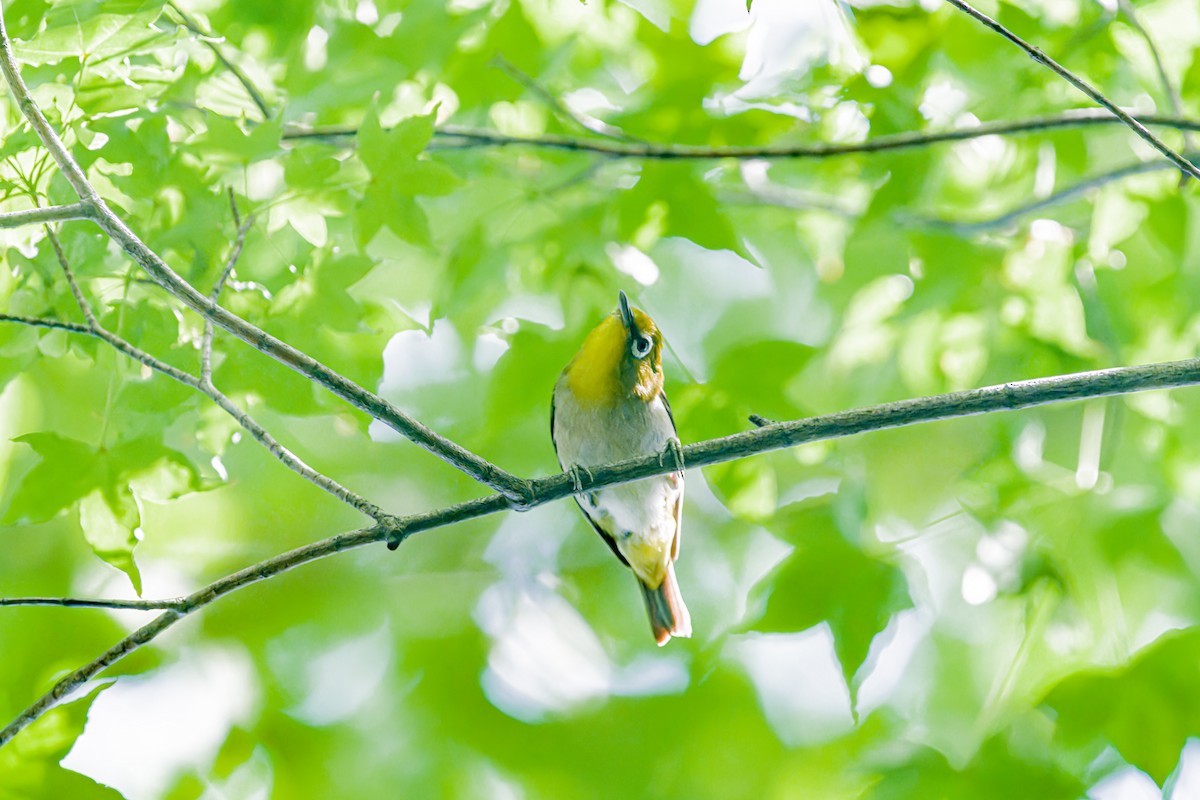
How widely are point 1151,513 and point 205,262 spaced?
2.95 m

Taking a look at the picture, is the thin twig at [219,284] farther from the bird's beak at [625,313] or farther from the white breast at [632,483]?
the white breast at [632,483]

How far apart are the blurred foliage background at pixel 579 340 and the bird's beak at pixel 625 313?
0.48 ft

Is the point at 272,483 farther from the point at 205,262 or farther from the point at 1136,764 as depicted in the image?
the point at 1136,764

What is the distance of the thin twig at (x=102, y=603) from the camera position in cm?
185

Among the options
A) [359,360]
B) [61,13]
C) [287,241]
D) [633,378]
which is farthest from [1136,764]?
[61,13]

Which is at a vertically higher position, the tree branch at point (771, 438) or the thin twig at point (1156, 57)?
the thin twig at point (1156, 57)

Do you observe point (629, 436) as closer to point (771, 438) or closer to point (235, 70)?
point (771, 438)

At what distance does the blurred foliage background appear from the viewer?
240 centimetres

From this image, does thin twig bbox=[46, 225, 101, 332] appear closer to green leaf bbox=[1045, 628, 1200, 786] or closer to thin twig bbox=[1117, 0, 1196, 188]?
green leaf bbox=[1045, 628, 1200, 786]

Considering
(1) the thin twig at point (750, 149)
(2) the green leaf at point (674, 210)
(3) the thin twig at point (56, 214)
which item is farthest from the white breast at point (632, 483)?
(3) the thin twig at point (56, 214)

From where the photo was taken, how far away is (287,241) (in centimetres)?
260

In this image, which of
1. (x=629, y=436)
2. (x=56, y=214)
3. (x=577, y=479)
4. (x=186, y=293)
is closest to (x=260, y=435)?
(x=186, y=293)

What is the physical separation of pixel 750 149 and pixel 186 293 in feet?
6.31

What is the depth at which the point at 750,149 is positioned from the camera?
122 inches
